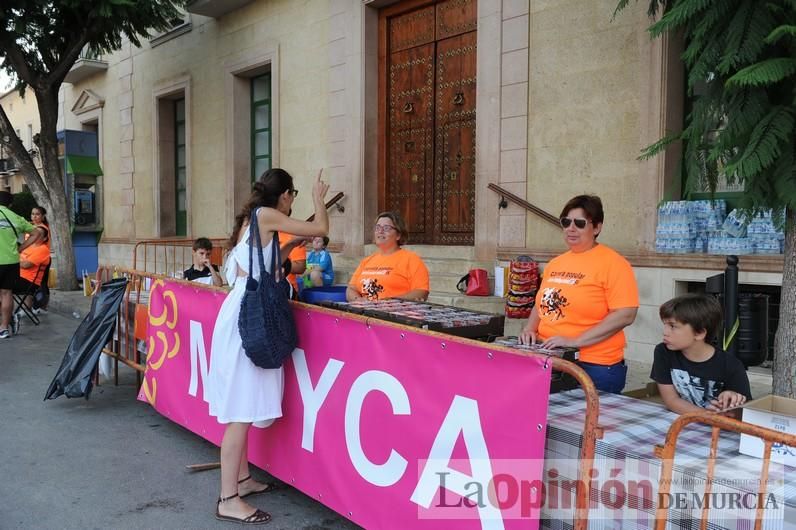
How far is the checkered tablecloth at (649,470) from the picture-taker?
1986 mm

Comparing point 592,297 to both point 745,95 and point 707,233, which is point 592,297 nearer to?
point 745,95

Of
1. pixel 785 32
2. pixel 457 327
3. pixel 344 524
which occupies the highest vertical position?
pixel 785 32

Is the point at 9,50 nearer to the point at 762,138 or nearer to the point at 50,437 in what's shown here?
the point at 50,437

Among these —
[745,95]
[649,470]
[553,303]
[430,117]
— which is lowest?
[649,470]

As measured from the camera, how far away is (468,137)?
9602 millimetres

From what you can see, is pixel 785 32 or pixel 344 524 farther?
pixel 344 524

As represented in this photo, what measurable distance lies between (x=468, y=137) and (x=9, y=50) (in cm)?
953

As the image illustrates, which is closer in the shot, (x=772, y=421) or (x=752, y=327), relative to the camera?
(x=772, y=421)

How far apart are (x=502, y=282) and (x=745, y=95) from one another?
5.32m

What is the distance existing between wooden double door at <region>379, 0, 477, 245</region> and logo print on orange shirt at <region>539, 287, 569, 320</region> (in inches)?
235

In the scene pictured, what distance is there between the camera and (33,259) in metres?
10.6

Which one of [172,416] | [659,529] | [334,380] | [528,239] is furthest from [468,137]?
[659,529]

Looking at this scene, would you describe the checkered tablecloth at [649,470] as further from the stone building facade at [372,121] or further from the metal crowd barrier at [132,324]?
the metal crowd barrier at [132,324]

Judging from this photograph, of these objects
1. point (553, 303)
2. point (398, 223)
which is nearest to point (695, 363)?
point (553, 303)
